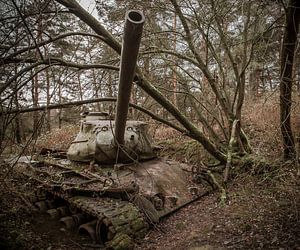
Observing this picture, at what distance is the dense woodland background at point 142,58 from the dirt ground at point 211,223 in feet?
2.80

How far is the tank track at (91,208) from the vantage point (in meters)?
4.58

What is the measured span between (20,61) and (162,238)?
3386 millimetres

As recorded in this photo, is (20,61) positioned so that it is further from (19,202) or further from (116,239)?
(19,202)

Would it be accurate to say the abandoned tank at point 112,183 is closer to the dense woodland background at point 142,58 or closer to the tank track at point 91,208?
the tank track at point 91,208

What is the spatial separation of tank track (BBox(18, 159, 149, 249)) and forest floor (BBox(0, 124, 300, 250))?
0.21 metres

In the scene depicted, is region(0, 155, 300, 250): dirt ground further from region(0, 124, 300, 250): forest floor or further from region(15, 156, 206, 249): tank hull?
region(15, 156, 206, 249): tank hull

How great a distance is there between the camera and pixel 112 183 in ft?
17.1

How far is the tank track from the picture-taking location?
458 cm

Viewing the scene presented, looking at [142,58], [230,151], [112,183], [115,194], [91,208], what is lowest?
[91,208]

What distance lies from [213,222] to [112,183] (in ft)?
6.07

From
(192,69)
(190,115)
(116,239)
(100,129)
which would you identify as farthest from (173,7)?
(116,239)

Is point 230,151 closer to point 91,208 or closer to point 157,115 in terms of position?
point 157,115

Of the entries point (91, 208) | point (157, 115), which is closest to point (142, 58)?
point (157, 115)

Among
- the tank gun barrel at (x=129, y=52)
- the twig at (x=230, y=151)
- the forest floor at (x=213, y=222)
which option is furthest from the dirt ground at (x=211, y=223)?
the tank gun barrel at (x=129, y=52)
